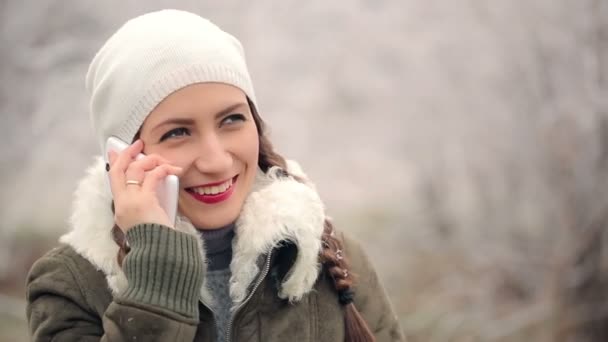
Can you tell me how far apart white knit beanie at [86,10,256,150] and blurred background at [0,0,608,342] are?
968mm

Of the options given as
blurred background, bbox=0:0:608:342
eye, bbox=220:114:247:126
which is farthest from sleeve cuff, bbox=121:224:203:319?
blurred background, bbox=0:0:608:342

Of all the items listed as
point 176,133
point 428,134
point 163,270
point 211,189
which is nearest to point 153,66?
point 176,133

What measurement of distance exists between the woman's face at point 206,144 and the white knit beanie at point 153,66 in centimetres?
2

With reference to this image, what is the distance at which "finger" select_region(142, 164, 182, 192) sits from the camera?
3.51ft

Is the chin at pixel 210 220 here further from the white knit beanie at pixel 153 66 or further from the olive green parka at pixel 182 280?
the white knit beanie at pixel 153 66

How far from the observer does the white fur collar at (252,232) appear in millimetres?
1134

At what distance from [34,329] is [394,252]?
4.56 feet

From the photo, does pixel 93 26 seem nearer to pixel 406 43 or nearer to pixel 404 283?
pixel 406 43

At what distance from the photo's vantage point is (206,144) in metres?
1.11

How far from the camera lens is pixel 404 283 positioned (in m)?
2.29

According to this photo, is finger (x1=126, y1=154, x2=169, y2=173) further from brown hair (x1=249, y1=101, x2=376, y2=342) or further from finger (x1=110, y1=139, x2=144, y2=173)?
brown hair (x1=249, y1=101, x2=376, y2=342)

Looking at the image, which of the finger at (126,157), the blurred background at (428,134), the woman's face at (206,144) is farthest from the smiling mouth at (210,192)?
the blurred background at (428,134)

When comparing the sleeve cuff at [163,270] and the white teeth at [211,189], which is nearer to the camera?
the sleeve cuff at [163,270]

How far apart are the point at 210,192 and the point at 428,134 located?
1.29m
